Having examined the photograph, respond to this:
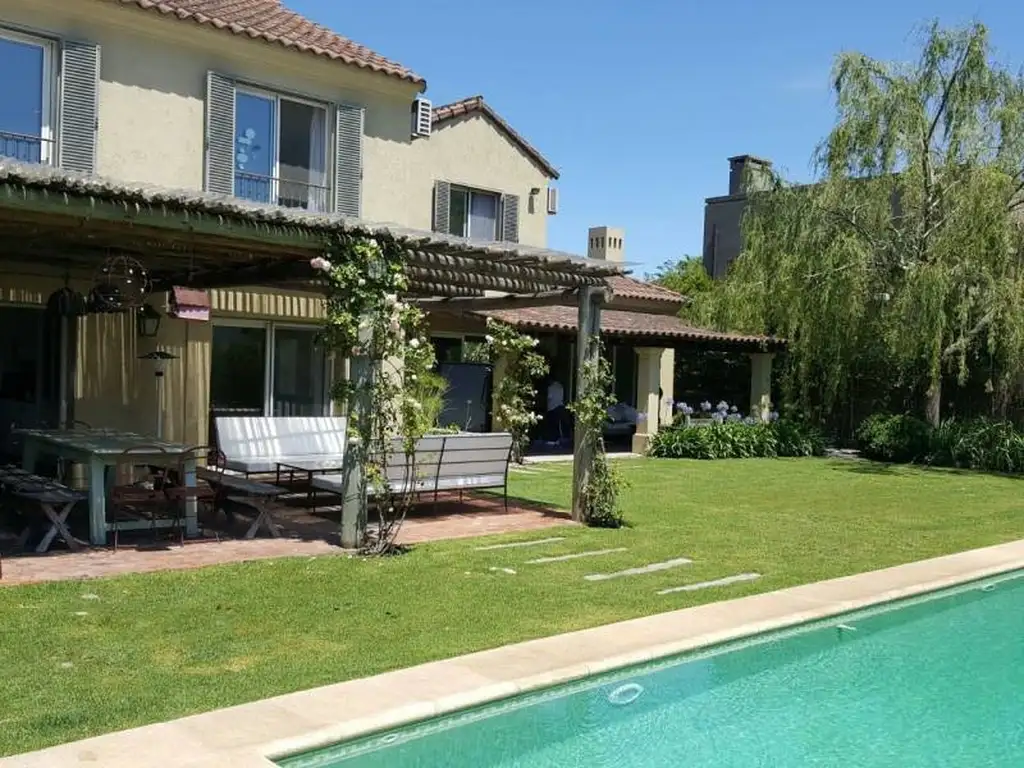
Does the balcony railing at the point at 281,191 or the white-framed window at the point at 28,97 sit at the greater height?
the white-framed window at the point at 28,97

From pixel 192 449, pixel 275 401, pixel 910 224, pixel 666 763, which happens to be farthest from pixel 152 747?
pixel 910 224

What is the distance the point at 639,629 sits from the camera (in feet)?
22.6

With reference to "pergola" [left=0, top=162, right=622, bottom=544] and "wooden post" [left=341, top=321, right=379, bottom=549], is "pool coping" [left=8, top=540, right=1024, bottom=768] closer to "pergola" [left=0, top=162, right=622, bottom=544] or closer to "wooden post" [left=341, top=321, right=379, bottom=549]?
"wooden post" [left=341, top=321, right=379, bottom=549]

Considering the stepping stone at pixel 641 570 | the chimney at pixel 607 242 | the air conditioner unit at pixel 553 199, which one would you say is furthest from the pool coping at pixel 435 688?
the chimney at pixel 607 242

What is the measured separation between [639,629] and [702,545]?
3735mm

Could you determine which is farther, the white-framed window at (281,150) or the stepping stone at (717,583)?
the white-framed window at (281,150)

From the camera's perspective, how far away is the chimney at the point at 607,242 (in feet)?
82.3

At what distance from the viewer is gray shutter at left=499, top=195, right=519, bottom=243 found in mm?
21016

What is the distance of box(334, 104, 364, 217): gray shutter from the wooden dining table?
6.15 metres

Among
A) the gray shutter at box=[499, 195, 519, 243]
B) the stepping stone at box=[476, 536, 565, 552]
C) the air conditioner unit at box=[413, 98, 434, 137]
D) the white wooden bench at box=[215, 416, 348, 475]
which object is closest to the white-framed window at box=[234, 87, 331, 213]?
→ the air conditioner unit at box=[413, 98, 434, 137]

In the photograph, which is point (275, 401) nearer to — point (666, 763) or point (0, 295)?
point (0, 295)

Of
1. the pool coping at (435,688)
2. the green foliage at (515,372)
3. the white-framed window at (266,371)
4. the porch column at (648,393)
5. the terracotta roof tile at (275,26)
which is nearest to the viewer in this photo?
the pool coping at (435,688)

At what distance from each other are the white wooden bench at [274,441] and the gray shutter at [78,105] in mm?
3998

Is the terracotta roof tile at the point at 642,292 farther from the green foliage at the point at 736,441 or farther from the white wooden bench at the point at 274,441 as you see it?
the white wooden bench at the point at 274,441
